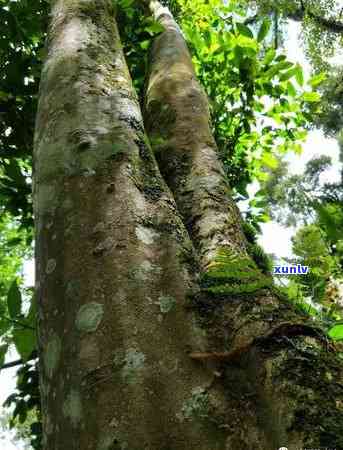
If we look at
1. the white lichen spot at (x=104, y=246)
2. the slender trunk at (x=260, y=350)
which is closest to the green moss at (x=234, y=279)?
the slender trunk at (x=260, y=350)

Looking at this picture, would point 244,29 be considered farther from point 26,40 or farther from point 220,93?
point 26,40

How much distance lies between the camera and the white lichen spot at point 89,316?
0.95 m

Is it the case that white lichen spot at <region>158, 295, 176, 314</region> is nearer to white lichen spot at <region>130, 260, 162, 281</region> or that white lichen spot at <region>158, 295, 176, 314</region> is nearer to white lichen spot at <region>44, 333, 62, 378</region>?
white lichen spot at <region>130, 260, 162, 281</region>

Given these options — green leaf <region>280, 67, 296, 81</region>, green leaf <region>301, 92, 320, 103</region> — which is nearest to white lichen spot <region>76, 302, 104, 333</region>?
green leaf <region>280, 67, 296, 81</region>

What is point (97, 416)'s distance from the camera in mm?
826

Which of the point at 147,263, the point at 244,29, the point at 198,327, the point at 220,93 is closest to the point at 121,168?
the point at 147,263

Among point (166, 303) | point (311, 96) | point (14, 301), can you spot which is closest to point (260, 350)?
point (166, 303)

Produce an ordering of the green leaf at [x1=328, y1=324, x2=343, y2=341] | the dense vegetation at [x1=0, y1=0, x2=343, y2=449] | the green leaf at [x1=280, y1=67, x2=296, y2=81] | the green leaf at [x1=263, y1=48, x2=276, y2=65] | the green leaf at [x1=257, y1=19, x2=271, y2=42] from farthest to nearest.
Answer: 1. the green leaf at [x1=280, y1=67, x2=296, y2=81]
2. the green leaf at [x1=263, y1=48, x2=276, y2=65]
3. the green leaf at [x1=257, y1=19, x2=271, y2=42]
4. the dense vegetation at [x1=0, y1=0, x2=343, y2=449]
5. the green leaf at [x1=328, y1=324, x2=343, y2=341]

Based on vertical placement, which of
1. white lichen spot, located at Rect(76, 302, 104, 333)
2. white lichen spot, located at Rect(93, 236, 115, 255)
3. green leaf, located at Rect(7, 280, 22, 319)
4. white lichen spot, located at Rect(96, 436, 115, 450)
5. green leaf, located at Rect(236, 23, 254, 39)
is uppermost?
green leaf, located at Rect(236, 23, 254, 39)

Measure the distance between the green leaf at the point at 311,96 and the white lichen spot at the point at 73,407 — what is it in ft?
11.6

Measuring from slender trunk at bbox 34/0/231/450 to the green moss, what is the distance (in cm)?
5

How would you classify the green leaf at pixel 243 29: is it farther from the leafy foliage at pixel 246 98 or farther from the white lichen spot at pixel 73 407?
the white lichen spot at pixel 73 407

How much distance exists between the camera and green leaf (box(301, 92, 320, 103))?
150 inches

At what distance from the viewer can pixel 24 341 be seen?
1542 mm
